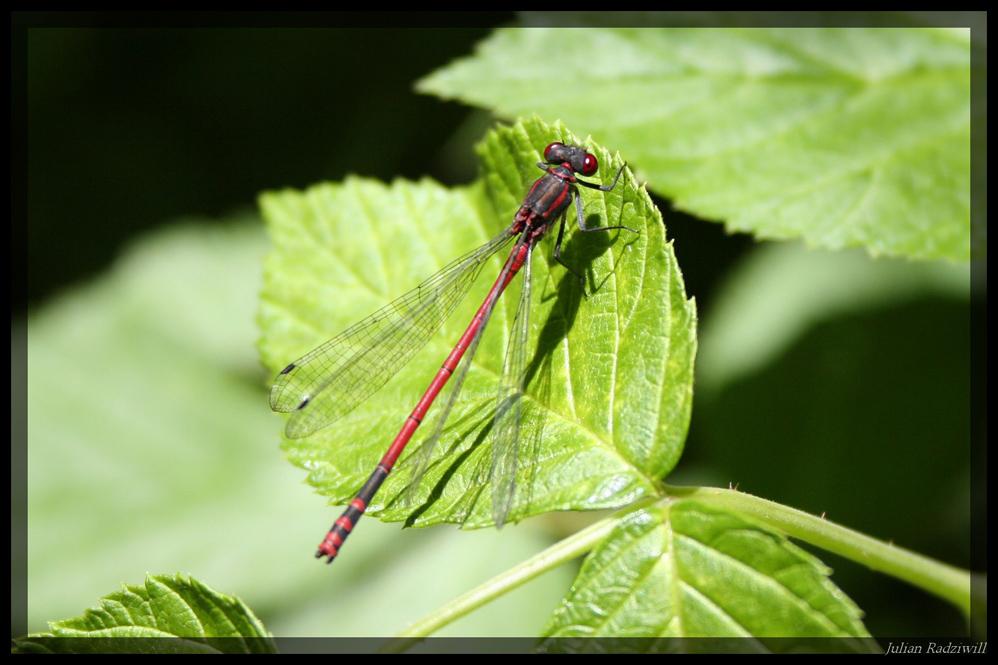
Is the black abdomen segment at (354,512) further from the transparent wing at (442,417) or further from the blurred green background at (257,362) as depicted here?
the blurred green background at (257,362)

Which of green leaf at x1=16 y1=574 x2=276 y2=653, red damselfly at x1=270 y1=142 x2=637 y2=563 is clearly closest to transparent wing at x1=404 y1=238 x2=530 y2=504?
red damselfly at x1=270 y1=142 x2=637 y2=563

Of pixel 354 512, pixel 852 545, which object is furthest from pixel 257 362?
pixel 852 545

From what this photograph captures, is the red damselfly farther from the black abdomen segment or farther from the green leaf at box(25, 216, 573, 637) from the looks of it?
the green leaf at box(25, 216, 573, 637)

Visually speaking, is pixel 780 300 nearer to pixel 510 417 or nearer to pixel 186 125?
pixel 510 417

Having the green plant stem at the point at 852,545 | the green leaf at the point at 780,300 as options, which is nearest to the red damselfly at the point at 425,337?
the green plant stem at the point at 852,545

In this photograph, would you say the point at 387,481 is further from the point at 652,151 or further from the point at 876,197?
the point at 876,197

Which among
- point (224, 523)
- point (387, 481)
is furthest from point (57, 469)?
point (387, 481)
